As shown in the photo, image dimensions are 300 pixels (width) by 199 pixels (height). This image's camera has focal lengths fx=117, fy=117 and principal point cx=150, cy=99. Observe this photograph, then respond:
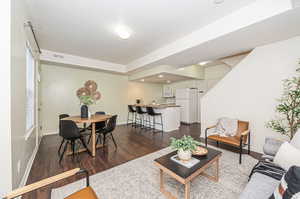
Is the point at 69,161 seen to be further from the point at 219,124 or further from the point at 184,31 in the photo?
the point at 184,31

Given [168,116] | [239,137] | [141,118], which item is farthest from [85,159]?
[239,137]

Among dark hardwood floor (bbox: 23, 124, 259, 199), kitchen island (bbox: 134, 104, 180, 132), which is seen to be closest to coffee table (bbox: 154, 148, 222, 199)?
dark hardwood floor (bbox: 23, 124, 259, 199)

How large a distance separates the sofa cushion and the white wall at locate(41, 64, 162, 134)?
5282 mm

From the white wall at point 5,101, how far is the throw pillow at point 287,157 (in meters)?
2.98

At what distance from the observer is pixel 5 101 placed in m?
1.23

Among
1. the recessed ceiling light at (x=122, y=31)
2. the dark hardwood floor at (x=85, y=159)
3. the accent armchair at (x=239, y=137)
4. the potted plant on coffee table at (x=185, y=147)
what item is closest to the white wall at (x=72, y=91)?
the dark hardwood floor at (x=85, y=159)

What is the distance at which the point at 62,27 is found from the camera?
2.58 m

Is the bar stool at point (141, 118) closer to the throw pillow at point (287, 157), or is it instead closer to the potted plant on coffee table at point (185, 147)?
the potted plant on coffee table at point (185, 147)

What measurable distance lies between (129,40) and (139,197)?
329cm

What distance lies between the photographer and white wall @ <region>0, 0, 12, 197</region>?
121 centimetres

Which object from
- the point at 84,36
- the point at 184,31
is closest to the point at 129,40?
the point at 84,36

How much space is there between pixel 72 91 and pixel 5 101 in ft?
12.5

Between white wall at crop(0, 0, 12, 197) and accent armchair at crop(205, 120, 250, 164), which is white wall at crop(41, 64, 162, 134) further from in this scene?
accent armchair at crop(205, 120, 250, 164)

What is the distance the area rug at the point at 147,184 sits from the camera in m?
1.55
